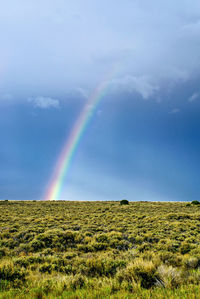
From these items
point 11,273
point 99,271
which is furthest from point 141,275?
point 11,273

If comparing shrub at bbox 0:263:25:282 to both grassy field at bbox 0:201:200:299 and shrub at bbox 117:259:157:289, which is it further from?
shrub at bbox 117:259:157:289

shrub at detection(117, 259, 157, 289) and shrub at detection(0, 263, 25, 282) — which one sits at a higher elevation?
shrub at detection(117, 259, 157, 289)

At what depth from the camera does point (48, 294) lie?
472cm

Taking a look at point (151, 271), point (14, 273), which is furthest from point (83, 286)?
point (14, 273)

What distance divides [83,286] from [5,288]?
85.7 inches

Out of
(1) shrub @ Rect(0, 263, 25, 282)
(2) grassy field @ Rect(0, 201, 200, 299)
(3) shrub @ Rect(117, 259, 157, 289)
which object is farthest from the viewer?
(1) shrub @ Rect(0, 263, 25, 282)

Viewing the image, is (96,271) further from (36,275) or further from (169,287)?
(169,287)

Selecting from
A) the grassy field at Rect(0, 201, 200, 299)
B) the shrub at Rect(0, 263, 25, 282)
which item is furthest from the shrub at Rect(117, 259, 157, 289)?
the shrub at Rect(0, 263, 25, 282)

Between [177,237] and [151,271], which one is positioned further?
[177,237]

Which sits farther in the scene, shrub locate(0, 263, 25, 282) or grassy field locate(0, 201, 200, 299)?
shrub locate(0, 263, 25, 282)

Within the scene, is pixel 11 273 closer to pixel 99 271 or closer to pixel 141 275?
pixel 99 271

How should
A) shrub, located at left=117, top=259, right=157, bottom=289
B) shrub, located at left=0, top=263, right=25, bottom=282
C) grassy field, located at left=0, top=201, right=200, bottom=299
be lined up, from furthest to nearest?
shrub, located at left=0, top=263, right=25, bottom=282
shrub, located at left=117, top=259, right=157, bottom=289
grassy field, located at left=0, top=201, right=200, bottom=299

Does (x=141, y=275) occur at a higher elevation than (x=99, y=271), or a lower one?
higher

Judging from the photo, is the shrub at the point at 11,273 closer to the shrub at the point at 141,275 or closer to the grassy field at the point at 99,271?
the grassy field at the point at 99,271
